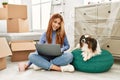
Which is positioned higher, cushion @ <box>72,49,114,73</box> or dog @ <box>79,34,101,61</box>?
dog @ <box>79,34,101,61</box>

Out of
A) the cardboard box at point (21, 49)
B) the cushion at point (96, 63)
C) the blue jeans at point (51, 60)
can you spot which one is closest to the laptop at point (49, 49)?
the blue jeans at point (51, 60)

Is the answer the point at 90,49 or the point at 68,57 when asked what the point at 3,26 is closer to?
the point at 68,57

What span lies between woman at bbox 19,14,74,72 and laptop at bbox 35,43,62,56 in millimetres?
65

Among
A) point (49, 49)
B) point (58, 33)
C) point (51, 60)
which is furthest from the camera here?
point (58, 33)

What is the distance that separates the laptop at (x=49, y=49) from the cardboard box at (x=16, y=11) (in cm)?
127

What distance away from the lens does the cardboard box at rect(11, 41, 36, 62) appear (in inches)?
116

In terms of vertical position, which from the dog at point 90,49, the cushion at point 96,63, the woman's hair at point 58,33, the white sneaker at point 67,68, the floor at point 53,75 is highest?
the woman's hair at point 58,33

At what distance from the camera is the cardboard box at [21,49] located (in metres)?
2.94

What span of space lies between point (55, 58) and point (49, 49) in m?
0.16

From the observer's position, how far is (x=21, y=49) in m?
2.95

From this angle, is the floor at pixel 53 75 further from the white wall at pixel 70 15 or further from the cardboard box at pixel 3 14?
the cardboard box at pixel 3 14

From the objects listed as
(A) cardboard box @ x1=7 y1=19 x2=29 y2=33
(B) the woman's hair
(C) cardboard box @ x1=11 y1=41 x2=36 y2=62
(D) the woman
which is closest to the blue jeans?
(D) the woman

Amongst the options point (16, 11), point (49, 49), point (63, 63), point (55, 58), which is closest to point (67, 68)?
point (63, 63)

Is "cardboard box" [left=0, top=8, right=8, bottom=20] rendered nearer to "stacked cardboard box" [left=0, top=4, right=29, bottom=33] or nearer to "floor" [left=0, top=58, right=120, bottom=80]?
"stacked cardboard box" [left=0, top=4, right=29, bottom=33]
